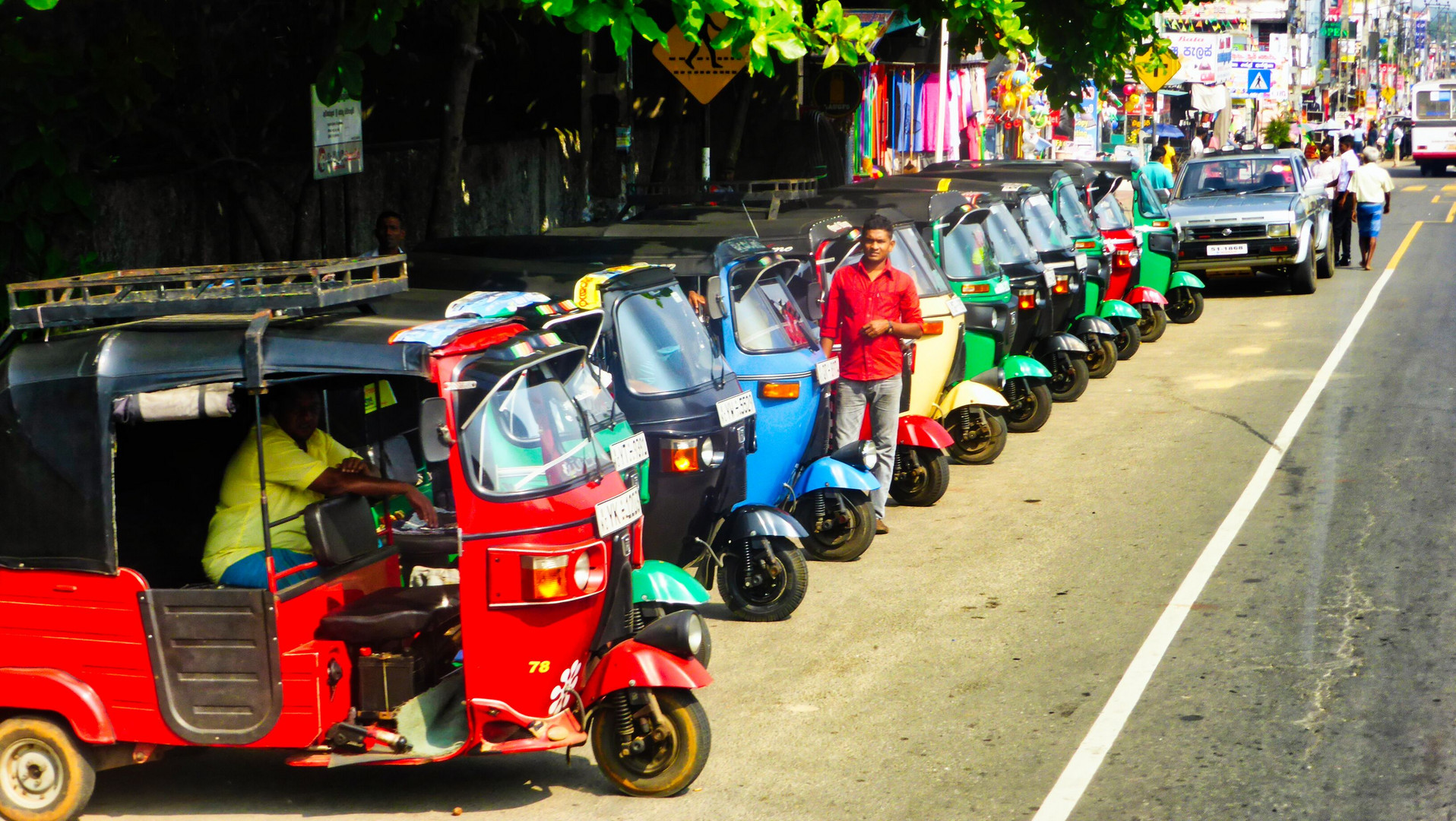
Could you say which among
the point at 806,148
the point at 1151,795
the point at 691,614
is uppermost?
the point at 806,148

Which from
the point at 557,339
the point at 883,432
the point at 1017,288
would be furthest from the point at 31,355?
the point at 1017,288

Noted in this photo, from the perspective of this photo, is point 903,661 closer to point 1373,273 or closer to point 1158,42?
point 1158,42

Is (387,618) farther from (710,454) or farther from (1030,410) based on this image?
(1030,410)

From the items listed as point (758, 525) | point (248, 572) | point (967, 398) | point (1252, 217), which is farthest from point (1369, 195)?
point (248, 572)

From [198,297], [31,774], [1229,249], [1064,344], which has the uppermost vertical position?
[198,297]

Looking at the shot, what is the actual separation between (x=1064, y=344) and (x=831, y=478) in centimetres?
563

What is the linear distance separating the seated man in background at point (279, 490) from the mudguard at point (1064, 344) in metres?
8.84

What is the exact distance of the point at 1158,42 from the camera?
1557 centimetres

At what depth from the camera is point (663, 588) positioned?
6.65 meters

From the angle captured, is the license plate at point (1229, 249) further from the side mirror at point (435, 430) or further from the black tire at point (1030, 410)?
the side mirror at point (435, 430)

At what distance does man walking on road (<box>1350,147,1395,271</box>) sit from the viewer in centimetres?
2431

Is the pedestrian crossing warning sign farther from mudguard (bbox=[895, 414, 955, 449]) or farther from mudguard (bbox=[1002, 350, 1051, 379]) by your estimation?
mudguard (bbox=[895, 414, 955, 449])

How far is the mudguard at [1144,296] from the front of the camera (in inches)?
699

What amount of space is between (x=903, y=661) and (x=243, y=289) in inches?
142
